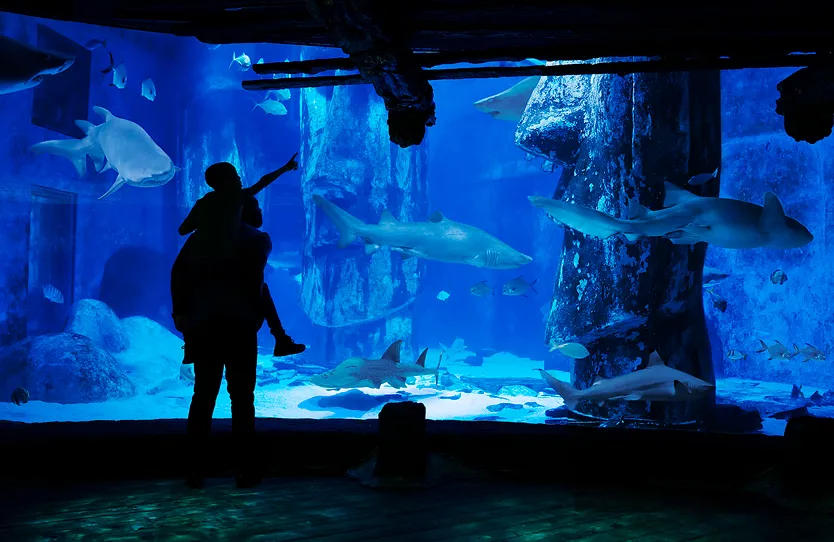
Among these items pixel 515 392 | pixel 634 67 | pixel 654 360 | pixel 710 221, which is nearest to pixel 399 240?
pixel 654 360

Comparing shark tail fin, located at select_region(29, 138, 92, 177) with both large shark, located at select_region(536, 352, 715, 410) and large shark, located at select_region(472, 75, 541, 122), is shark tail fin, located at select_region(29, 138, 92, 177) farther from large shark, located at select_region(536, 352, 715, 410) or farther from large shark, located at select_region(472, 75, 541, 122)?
large shark, located at select_region(536, 352, 715, 410)

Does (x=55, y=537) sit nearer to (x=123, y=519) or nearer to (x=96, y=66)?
(x=123, y=519)

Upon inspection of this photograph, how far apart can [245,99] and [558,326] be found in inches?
860

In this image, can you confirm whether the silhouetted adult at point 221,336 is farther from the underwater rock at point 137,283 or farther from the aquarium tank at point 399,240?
the underwater rock at point 137,283

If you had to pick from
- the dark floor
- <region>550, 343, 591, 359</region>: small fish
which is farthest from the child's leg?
<region>550, 343, 591, 359</region>: small fish

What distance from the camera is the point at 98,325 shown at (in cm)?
1738

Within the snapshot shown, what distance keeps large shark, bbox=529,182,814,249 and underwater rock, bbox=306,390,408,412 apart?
9956 millimetres

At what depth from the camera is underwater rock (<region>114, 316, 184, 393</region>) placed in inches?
655

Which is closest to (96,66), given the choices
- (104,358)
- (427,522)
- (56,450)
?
(104,358)

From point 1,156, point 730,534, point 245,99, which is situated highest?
point 245,99

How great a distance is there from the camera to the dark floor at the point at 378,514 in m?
2.43

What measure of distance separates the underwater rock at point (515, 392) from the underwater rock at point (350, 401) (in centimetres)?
323

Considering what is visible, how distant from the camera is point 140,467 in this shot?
3418mm

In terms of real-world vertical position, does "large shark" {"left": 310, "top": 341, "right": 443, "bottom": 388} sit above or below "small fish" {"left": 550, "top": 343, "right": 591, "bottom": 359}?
below
